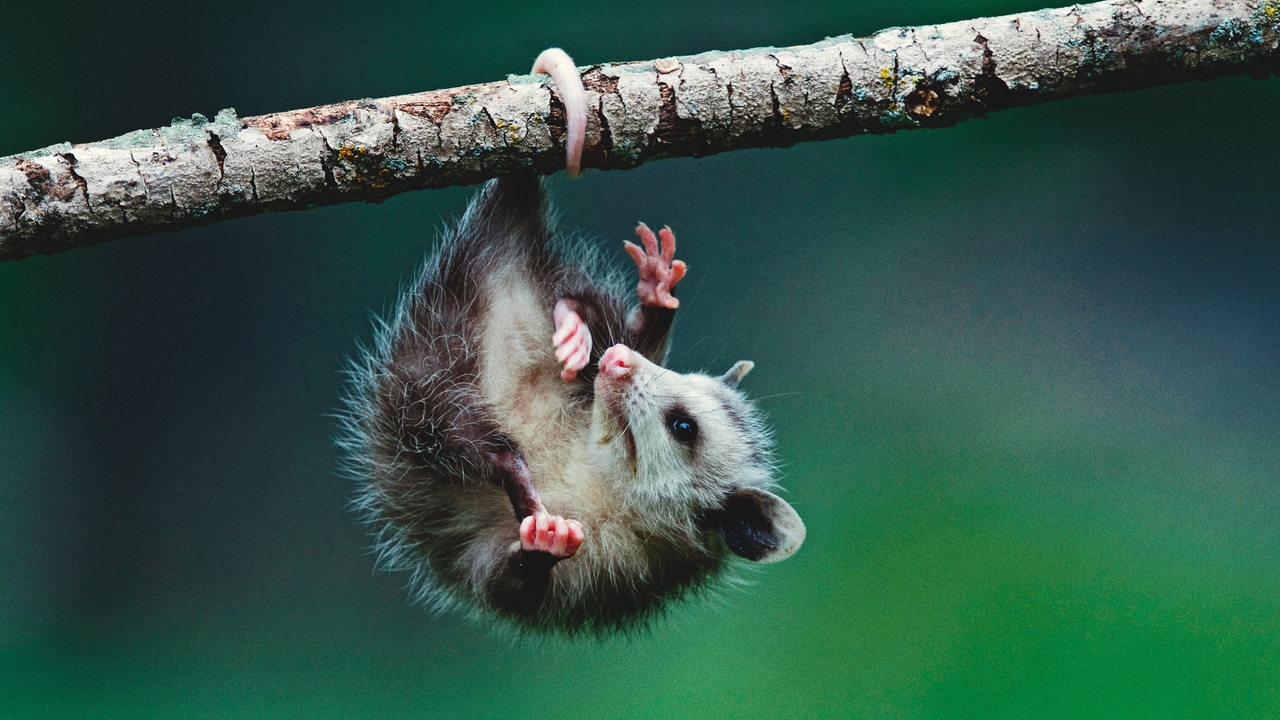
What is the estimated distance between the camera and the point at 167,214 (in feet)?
4.27

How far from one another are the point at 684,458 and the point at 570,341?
256mm

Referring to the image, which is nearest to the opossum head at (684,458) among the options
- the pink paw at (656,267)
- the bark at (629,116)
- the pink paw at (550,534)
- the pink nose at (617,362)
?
the pink nose at (617,362)

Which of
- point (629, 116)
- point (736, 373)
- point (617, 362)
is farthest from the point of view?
point (736, 373)

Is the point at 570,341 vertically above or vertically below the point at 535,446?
above

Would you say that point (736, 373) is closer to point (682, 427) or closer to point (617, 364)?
point (682, 427)

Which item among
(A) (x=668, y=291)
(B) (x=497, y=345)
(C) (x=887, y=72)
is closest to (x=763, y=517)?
(A) (x=668, y=291)

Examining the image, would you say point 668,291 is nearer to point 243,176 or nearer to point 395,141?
point 395,141

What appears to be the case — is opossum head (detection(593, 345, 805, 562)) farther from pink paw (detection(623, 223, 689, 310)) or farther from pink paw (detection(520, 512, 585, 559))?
pink paw (detection(520, 512, 585, 559))

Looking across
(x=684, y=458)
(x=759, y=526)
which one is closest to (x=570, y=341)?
(x=684, y=458)

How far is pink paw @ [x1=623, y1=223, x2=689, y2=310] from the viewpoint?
5.31ft

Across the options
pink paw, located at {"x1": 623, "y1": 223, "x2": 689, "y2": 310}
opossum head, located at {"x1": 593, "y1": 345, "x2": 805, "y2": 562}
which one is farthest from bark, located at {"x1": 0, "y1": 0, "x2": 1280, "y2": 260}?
opossum head, located at {"x1": 593, "y1": 345, "x2": 805, "y2": 562}

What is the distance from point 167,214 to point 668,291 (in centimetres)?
73

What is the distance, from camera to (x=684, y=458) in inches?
64.6

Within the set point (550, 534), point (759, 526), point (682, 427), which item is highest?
point (682, 427)
